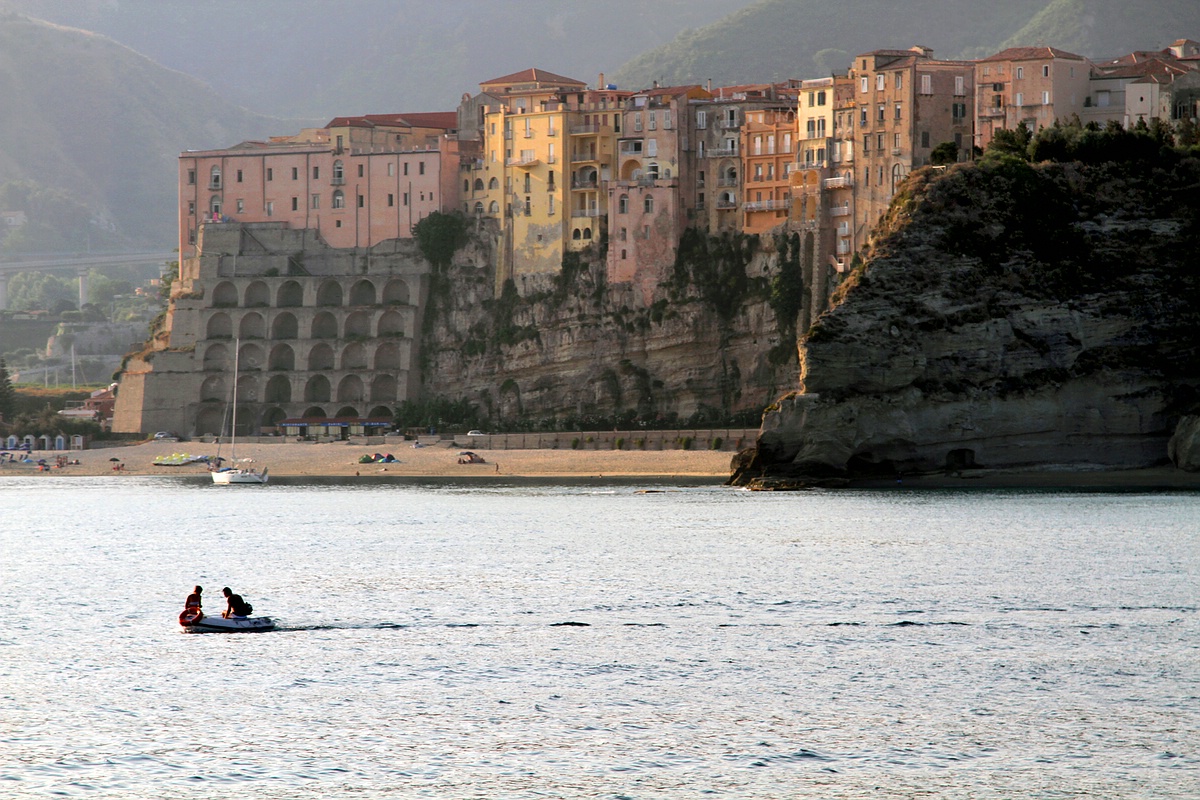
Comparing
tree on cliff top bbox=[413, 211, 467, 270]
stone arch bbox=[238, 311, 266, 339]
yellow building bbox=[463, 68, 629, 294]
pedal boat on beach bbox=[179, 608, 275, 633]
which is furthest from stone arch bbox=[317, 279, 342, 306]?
pedal boat on beach bbox=[179, 608, 275, 633]

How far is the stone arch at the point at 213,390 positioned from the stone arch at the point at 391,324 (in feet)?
33.0

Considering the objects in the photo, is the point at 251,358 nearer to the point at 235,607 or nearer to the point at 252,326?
the point at 252,326

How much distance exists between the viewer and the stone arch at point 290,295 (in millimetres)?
113938

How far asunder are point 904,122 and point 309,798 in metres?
70.6

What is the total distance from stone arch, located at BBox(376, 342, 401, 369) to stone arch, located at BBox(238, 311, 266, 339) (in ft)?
24.5

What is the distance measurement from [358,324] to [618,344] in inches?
728

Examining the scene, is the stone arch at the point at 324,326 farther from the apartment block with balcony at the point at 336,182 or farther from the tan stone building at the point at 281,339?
the apartment block with balcony at the point at 336,182

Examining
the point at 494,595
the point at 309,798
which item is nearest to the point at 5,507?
the point at 494,595

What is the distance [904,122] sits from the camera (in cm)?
9194

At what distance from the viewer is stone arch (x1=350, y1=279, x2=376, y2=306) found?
113 meters

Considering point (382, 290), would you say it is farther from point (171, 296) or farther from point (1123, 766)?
point (1123, 766)

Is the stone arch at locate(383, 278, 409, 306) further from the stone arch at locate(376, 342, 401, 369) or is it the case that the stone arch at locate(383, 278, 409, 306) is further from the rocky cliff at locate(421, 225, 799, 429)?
the rocky cliff at locate(421, 225, 799, 429)

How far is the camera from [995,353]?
7438 cm

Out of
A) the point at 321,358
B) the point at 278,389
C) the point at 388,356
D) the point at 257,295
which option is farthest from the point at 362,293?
the point at 278,389
